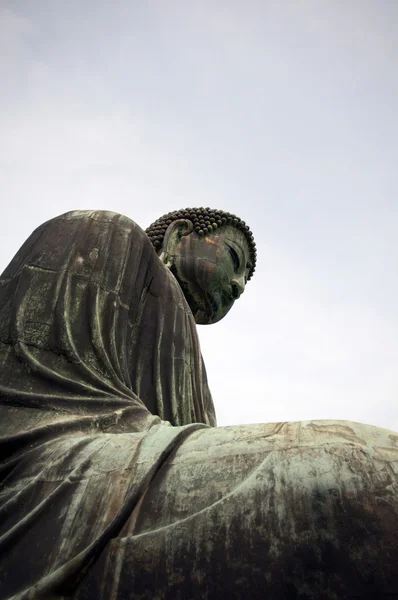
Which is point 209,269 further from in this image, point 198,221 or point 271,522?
point 271,522

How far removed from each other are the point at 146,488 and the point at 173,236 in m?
3.48

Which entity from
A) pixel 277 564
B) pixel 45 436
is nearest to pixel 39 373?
pixel 45 436

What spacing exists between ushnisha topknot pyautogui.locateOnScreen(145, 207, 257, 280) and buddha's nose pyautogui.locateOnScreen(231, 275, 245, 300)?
0.52 m

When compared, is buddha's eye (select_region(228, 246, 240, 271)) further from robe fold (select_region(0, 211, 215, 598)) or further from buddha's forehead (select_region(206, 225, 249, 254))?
robe fold (select_region(0, 211, 215, 598))

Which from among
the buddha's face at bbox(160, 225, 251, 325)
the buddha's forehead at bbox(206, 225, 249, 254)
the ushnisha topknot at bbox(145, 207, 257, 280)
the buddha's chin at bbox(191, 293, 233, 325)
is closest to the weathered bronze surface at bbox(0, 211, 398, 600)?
the buddha's face at bbox(160, 225, 251, 325)

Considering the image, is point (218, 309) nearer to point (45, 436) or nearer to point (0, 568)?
point (45, 436)

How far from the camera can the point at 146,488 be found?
7.81 feet

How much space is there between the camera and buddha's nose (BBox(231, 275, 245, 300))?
5.61m

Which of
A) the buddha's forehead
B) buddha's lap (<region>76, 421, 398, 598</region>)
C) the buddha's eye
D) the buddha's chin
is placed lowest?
buddha's lap (<region>76, 421, 398, 598</region>)

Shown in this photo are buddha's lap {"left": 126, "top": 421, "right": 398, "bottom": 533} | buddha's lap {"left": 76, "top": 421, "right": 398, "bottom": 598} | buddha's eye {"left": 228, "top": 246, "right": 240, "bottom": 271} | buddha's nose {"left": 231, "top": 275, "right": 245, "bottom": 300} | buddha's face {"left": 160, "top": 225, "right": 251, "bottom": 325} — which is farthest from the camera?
buddha's eye {"left": 228, "top": 246, "right": 240, "bottom": 271}

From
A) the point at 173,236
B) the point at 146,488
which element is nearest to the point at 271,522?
the point at 146,488

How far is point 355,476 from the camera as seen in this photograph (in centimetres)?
215

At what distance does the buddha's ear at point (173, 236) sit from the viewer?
5.41 m

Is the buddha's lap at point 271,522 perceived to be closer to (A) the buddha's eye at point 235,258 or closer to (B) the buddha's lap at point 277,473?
(B) the buddha's lap at point 277,473
